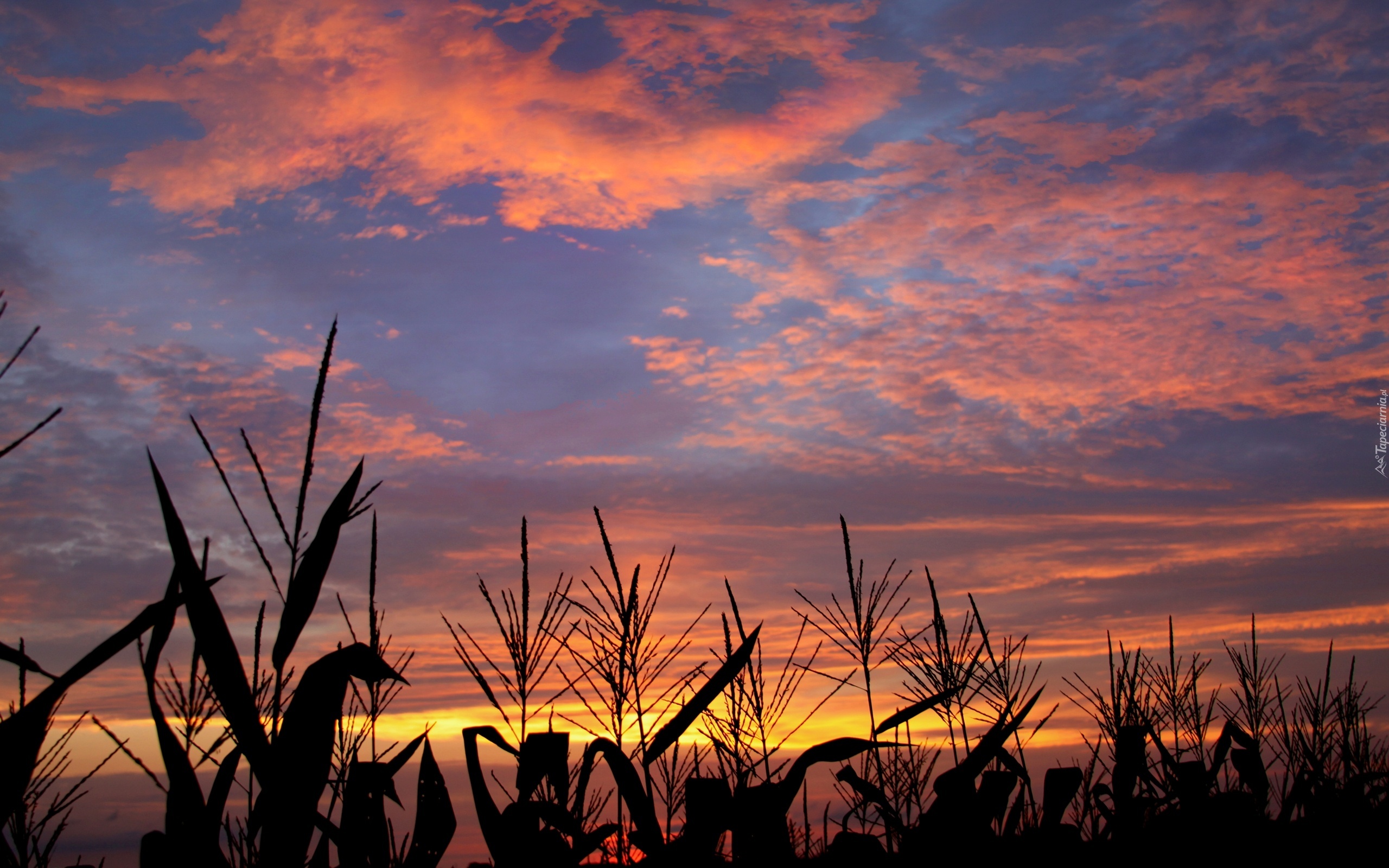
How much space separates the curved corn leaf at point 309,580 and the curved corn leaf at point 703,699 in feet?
3.27

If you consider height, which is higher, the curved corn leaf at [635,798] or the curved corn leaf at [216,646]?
the curved corn leaf at [216,646]

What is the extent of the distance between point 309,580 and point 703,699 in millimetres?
1032

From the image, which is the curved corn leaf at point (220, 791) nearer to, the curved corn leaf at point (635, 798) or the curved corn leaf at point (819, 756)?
the curved corn leaf at point (635, 798)

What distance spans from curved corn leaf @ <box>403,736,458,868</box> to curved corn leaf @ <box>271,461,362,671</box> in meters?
1.18

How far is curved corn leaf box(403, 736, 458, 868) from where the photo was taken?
2.60m

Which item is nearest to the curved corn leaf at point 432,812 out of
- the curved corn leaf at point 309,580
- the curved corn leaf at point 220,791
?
the curved corn leaf at point 220,791

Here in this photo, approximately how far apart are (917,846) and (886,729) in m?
0.35

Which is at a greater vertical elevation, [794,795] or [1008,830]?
[794,795]

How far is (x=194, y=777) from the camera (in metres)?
1.78

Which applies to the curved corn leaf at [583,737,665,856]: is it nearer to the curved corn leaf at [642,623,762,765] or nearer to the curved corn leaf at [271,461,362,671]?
the curved corn leaf at [642,623,762,765]

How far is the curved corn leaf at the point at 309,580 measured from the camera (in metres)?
1.59

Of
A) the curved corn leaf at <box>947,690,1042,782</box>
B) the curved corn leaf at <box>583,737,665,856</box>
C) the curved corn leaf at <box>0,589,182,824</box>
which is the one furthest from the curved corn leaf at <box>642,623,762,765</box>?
the curved corn leaf at <box>0,589,182,824</box>

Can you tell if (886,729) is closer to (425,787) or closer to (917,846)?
(917,846)

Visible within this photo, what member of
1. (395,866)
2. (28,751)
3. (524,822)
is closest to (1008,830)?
(524,822)
